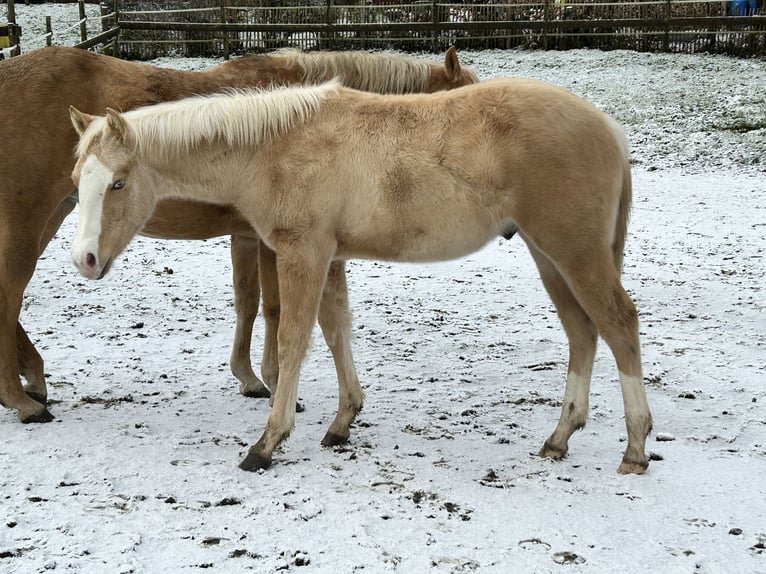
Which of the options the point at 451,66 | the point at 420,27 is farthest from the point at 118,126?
the point at 420,27

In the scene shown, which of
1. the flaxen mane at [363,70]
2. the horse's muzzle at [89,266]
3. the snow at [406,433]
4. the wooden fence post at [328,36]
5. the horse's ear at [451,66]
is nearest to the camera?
the snow at [406,433]

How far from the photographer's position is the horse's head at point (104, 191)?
3928 mm

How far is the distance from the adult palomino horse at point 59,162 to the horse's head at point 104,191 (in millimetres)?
690

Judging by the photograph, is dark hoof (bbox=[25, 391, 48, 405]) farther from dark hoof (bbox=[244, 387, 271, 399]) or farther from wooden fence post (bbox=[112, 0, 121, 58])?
wooden fence post (bbox=[112, 0, 121, 58])

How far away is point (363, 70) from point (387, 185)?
5.37 ft

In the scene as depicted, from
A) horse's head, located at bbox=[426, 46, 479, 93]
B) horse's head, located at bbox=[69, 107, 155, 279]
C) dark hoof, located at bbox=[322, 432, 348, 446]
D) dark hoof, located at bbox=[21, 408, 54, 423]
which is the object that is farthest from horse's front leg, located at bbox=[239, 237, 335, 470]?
horse's head, located at bbox=[426, 46, 479, 93]

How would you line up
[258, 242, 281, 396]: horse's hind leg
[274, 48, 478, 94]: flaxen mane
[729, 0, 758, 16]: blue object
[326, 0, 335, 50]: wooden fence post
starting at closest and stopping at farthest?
[258, 242, 281, 396]: horse's hind leg, [274, 48, 478, 94]: flaxen mane, [729, 0, 758, 16]: blue object, [326, 0, 335, 50]: wooden fence post

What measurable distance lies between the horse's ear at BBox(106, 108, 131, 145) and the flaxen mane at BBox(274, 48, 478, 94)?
1.58 metres

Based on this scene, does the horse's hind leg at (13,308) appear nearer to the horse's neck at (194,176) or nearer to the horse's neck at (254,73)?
the horse's neck at (194,176)

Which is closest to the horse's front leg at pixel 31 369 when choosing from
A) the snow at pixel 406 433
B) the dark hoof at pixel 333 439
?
the snow at pixel 406 433

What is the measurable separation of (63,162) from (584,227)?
3.06m

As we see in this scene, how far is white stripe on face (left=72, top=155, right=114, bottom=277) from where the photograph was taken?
392 centimetres

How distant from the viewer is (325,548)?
337 centimetres

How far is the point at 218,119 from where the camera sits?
424 centimetres
